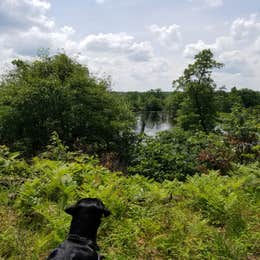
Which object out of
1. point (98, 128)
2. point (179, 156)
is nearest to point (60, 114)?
point (98, 128)

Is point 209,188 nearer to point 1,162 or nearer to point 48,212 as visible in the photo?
point 48,212

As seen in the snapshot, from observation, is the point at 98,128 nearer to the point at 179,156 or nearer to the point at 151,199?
the point at 179,156

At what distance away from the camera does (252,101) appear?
2502 inches

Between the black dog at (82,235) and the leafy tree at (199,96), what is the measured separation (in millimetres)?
33430

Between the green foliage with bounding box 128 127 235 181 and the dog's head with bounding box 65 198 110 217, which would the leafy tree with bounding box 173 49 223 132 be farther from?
the dog's head with bounding box 65 198 110 217

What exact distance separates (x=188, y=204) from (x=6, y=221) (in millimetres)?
2794

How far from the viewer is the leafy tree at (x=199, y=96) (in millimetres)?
36719

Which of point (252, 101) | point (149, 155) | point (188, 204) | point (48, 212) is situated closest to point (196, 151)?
point (149, 155)

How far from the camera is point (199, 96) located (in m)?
37.4

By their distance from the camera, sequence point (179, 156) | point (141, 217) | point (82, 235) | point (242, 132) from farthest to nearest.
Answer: point (242, 132) → point (179, 156) → point (141, 217) → point (82, 235)

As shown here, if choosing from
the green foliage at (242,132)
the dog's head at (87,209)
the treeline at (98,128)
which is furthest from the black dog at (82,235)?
the green foliage at (242,132)

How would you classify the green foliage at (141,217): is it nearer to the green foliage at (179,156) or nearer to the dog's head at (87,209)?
the dog's head at (87,209)

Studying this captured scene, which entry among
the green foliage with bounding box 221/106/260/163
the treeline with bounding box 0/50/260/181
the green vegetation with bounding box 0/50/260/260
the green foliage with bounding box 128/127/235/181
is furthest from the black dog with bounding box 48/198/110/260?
the green foliage with bounding box 221/106/260/163

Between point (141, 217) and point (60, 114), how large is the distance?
12.7m
